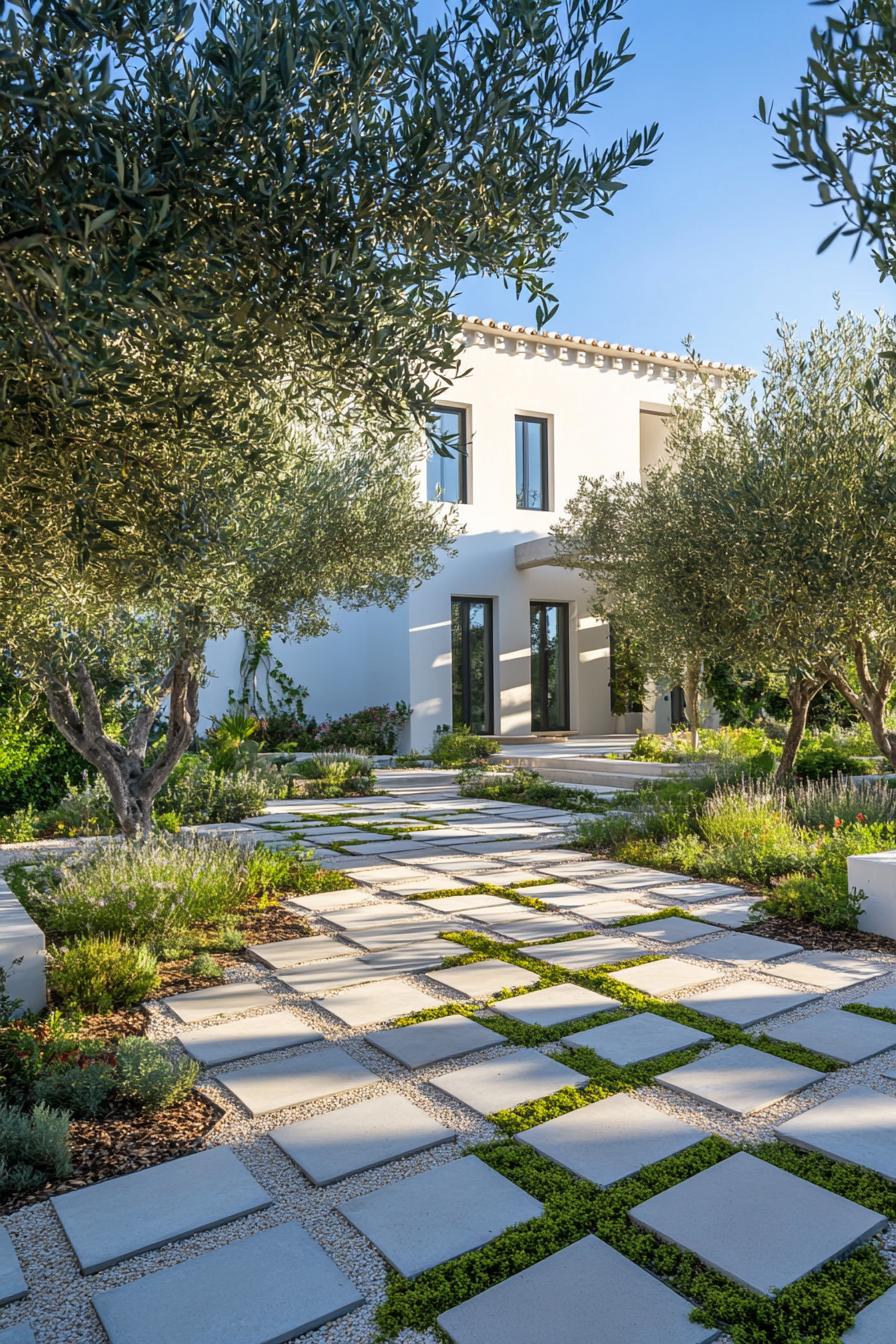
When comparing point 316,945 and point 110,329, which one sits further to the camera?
point 316,945

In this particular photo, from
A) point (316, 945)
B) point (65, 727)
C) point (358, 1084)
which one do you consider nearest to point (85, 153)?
point (358, 1084)

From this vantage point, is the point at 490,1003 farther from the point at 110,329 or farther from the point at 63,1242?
the point at 110,329

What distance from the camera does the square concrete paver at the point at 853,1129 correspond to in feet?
8.71

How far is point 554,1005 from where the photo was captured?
3.99 meters

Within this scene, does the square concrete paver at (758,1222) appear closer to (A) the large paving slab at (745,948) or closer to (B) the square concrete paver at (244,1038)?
(B) the square concrete paver at (244,1038)

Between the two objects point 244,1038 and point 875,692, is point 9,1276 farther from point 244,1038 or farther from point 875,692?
point 875,692

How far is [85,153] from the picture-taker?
213cm

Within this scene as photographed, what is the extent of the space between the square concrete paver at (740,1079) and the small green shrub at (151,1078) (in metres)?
1.74

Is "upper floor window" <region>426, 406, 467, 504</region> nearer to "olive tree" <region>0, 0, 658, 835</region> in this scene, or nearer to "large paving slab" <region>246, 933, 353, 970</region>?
"large paving slab" <region>246, 933, 353, 970</region>

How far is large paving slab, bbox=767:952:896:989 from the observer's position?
4.29 m

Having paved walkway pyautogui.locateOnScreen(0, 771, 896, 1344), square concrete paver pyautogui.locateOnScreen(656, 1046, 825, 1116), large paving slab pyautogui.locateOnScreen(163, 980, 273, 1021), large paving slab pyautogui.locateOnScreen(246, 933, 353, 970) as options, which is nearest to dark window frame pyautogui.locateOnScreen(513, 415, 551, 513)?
paved walkway pyautogui.locateOnScreen(0, 771, 896, 1344)

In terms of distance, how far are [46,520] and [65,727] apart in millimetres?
3428

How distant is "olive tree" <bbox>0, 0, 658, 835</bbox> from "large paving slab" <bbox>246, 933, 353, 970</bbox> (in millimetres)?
2231

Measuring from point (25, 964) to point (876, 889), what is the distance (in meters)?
4.57
